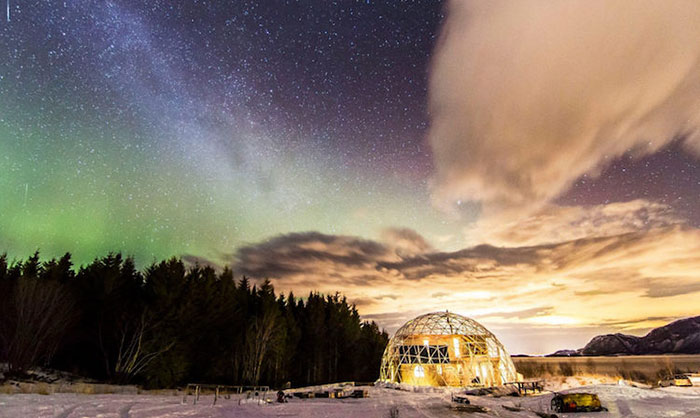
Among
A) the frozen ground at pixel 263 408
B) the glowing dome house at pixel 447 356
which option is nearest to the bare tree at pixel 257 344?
the glowing dome house at pixel 447 356

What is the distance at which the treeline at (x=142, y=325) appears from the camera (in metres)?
27.5

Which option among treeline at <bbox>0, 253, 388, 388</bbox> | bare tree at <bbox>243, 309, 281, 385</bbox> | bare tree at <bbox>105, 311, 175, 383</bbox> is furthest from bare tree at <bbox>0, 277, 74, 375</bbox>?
bare tree at <bbox>243, 309, 281, 385</bbox>

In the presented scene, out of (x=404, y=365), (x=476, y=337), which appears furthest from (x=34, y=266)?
(x=476, y=337)

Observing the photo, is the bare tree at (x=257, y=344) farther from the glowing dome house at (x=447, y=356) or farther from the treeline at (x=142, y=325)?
the glowing dome house at (x=447, y=356)

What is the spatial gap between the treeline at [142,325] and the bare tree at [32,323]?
0.07 metres

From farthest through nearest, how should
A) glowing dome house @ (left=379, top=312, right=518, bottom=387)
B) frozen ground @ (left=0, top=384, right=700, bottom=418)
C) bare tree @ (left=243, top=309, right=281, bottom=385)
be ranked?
1. glowing dome house @ (left=379, top=312, right=518, bottom=387)
2. bare tree @ (left=243, top=309, right=281, bottom=385)
3. frozen ground @ (left=0, top=384, right=700, bottom=418)

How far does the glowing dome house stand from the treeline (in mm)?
14199

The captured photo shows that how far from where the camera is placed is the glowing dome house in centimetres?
4094

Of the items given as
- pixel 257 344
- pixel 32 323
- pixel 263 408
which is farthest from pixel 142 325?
pixel 263 408

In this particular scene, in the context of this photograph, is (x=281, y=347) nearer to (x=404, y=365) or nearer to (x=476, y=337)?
(x=404, y=365)

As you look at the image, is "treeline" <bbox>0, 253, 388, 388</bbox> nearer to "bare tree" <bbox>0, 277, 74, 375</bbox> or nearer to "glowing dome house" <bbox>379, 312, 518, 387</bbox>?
"bare tree" <bbox>0, 277, 74, 375</bbox>

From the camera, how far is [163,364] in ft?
95.2

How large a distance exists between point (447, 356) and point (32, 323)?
38857mm

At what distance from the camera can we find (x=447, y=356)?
4212 centimetres
